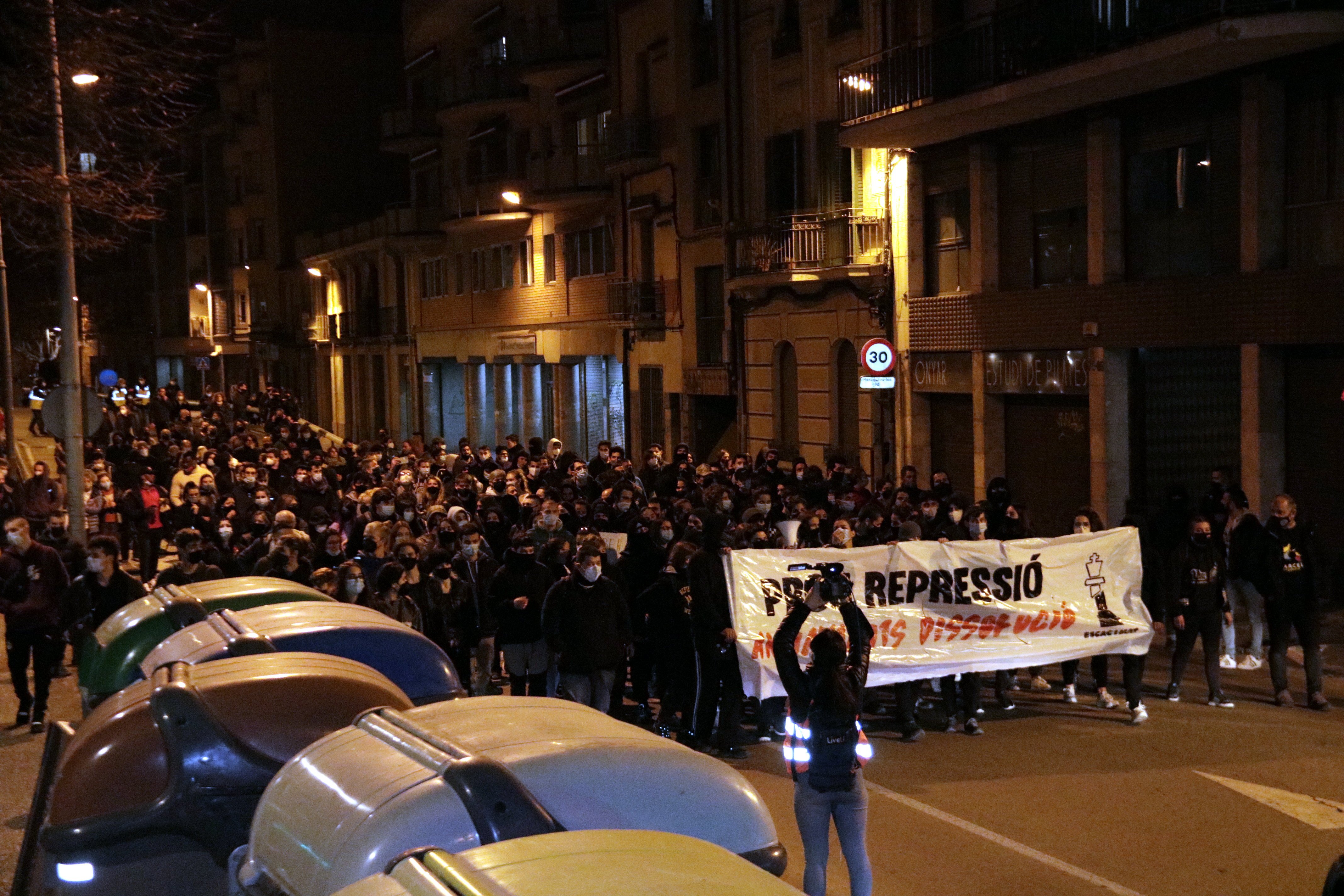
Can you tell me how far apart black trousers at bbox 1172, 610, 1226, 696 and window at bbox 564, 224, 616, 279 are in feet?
84.6

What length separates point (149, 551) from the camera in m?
22.2

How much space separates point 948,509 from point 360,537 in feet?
20.1

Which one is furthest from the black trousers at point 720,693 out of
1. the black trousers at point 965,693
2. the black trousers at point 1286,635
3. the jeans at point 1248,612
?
the jeans at point 1248,612

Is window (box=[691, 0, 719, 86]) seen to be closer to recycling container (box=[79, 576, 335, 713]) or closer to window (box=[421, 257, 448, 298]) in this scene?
window (box=[421, 257, 448, 298])

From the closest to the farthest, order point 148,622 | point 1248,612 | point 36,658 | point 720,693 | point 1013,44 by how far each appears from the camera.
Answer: point 148,622
point 720,693
point 36,658
point 1248,612
point 1013,44

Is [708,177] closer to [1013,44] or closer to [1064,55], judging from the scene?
[1013,44]

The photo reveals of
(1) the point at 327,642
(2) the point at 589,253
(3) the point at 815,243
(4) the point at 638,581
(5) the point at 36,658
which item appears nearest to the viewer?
(1) the point at 327,642

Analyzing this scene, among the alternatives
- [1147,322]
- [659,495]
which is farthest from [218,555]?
[1147,322]

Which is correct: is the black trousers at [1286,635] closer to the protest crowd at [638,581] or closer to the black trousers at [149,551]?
the protest crowd at [638,581]

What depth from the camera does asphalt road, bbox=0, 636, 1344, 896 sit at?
840 centimetres

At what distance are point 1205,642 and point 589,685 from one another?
5.10m

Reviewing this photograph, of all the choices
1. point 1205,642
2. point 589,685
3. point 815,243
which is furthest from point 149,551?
point 1205,642

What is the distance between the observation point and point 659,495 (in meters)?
19.7

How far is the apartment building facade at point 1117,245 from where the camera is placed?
55.9ft
